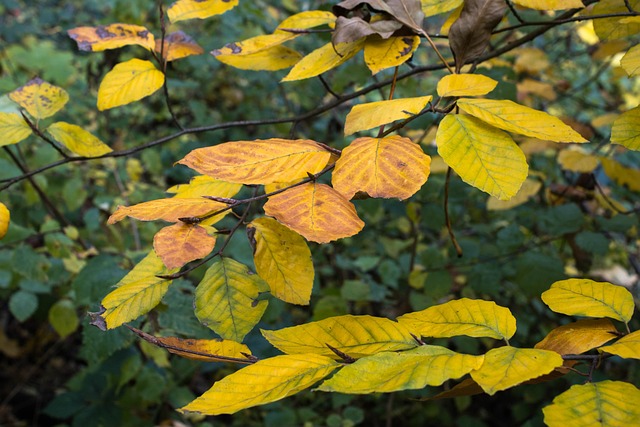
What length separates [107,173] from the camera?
2449 mm

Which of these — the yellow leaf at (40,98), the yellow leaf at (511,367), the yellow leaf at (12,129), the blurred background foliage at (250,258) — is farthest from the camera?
the blurred background foliage at (250,258)

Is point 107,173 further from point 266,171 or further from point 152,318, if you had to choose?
point 266,171

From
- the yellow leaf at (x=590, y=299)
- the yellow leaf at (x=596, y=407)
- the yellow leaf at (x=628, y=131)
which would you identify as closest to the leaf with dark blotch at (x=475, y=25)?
the yellow leaf at (x=628, y=131)

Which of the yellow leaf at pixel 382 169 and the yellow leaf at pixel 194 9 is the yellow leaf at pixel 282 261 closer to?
the yellow leaf at pixel 382 169

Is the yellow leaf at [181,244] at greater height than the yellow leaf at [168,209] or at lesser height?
lesser

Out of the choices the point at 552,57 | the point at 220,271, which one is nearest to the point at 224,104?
the point at 552,57

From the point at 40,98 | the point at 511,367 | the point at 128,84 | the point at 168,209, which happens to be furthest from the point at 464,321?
the point at 40,98

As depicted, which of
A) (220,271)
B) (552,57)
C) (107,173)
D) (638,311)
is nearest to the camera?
(220,271)

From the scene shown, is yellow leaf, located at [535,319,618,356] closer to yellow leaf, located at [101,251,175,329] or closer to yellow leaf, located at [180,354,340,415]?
yellow leaf, located at [180,354,340,415]

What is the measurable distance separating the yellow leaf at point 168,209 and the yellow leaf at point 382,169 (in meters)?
0.14

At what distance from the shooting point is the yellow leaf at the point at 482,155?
587 millimetres

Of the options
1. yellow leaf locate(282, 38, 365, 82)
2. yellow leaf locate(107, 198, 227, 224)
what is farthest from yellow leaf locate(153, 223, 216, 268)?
yellow leaf locate(282, 38, 365, 82)

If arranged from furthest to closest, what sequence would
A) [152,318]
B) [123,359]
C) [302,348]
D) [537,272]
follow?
[123,359]
[537,272]
[152,318]
[302,348]

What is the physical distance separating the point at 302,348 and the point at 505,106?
13.4 inches
